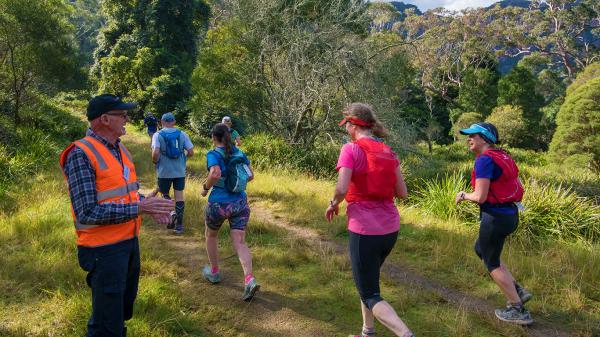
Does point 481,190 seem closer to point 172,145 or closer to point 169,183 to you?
point 172,145

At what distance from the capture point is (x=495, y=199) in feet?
11.3

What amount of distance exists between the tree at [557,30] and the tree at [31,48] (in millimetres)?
37365

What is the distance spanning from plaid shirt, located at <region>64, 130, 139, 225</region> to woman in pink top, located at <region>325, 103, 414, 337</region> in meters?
1.39

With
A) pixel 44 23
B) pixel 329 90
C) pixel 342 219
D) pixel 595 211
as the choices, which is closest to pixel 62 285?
pixel 342 219

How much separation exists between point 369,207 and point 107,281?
5.62 feet

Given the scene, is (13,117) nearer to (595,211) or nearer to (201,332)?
(201,332)

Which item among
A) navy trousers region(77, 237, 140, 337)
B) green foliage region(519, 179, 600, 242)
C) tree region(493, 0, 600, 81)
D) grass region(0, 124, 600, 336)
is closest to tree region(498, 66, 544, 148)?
tree region(493, 0, 600, 81)

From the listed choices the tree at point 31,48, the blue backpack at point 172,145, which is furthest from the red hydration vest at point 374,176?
the tree at point 31,48

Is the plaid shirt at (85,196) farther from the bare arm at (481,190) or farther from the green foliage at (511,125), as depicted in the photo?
the green foliage at (511,125)

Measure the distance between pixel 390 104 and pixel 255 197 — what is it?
632 centimetres

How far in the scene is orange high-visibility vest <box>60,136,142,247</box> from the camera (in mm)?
2355

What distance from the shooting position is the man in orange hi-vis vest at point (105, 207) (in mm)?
→ 2307

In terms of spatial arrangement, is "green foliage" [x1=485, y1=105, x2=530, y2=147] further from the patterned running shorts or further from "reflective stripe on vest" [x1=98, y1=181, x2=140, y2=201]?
"reflective stripe on vest" [x1=98, y1=181, x2=140, y2=201]

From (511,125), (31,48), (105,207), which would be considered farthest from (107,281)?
(511,125)
